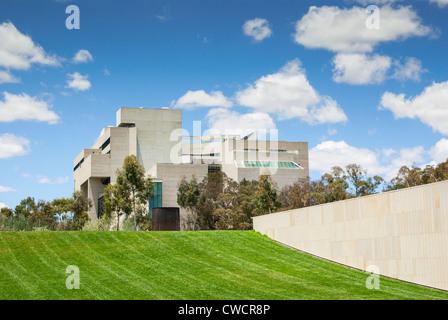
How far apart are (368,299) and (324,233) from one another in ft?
28.5

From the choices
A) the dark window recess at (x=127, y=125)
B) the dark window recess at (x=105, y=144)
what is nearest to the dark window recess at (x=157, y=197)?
the dark window recess at (x=105, y=144)

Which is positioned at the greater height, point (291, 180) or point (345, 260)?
point (291, 180)

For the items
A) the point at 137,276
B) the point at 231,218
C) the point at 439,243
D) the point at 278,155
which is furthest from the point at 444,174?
the point at 137,276

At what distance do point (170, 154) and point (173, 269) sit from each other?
223ft

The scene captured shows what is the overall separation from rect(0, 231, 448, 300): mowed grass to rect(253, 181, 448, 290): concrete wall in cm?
58

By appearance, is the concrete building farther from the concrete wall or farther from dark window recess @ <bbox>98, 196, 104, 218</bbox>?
the concrete wall

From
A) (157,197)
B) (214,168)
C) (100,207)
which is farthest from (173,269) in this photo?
(100,207)

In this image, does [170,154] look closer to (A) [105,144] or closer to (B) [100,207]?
(A) [105,144]

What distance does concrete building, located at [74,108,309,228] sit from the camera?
83.0 m

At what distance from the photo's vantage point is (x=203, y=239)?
28.3 m

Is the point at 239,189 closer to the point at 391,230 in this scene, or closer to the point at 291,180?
the point at 291,180

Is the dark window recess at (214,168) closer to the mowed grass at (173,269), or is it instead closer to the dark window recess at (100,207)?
the dark window recess at (100,207)
